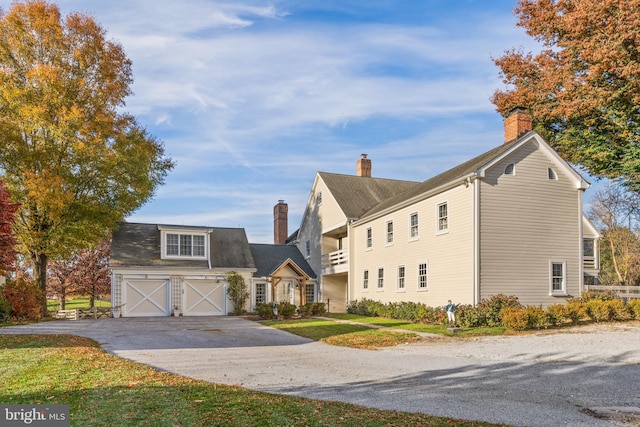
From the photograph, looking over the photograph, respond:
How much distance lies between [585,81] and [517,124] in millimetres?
4830

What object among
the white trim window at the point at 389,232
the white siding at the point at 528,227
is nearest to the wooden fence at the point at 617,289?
the white siding at the point at 528,227

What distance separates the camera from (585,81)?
24.3 metres

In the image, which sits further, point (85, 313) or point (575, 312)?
point (85, 313)

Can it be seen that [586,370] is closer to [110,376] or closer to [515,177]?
[110,376]

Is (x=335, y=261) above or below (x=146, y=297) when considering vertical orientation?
above

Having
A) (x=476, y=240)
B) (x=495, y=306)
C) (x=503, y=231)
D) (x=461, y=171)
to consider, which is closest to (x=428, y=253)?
(x=476, y=240)

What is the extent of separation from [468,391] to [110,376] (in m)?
6.46

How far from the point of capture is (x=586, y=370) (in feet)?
35.8

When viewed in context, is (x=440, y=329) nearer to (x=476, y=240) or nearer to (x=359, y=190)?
(x=476, y=240)

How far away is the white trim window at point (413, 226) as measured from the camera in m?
24.6

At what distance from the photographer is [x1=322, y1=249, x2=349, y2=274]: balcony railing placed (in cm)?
3169

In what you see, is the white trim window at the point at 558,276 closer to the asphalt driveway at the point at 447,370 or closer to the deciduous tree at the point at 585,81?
the asphalt driveway at the point at 447,370

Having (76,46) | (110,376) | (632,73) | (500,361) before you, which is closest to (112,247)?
(76,46)

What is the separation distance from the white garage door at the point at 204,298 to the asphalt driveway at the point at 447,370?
12.0 metres
